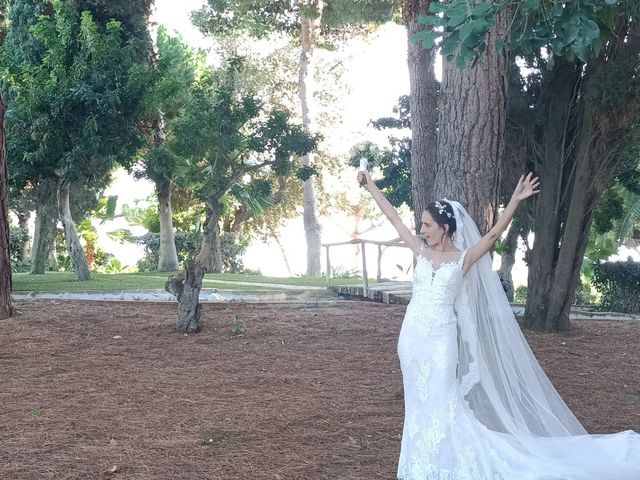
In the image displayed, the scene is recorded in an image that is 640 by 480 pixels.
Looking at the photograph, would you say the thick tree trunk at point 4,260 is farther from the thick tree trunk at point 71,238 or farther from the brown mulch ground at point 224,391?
the thick tree trunk at point 71,238

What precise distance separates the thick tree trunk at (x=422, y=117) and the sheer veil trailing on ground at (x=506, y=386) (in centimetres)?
281

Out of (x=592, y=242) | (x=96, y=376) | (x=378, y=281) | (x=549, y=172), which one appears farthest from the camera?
(x=592, y=242)

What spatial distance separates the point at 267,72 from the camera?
31.3 meters

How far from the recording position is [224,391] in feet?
22.9

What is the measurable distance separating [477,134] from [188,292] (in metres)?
4.80

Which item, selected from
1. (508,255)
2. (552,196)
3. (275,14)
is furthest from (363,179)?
(508,255)

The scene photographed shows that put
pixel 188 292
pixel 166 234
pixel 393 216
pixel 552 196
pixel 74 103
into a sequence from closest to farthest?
pixel 393 216 < pixel 188 292 < pixel 552 196 < pixel 74 103 < pixel 166 234

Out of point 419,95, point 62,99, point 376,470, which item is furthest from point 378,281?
point 376,470

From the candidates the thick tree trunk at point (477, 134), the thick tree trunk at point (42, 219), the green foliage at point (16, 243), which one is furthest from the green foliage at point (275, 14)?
the green foliage at point (16, 243)

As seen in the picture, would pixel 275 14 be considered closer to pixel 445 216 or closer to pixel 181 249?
pixel 181 249

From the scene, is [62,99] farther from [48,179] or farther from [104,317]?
[104,317]

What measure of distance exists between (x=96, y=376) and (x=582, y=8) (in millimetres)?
5929

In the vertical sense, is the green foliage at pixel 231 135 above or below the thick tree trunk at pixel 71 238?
above

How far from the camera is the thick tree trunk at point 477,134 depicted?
20.6 feet
